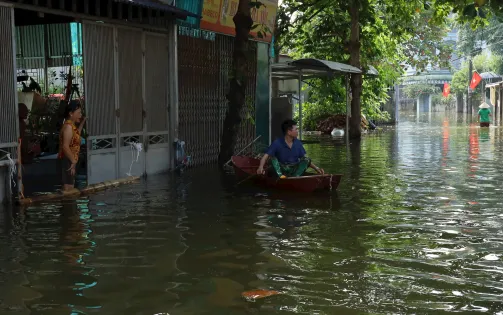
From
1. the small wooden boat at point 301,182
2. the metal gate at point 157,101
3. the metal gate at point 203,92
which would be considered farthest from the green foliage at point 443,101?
the small wooden boat at point 301,182

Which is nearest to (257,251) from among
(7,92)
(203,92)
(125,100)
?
(7,92)

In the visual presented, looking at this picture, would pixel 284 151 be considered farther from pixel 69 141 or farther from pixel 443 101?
pixel 443 101

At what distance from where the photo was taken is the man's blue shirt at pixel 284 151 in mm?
12141

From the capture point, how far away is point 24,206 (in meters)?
10.4

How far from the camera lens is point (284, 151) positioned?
1217 centimetres

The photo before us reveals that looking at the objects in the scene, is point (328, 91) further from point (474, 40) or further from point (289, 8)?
point (474, 40)

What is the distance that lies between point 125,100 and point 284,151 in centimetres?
375

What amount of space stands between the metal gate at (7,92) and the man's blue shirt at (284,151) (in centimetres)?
441

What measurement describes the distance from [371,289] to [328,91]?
2868 cm

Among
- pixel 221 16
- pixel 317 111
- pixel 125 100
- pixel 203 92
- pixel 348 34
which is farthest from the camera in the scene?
pixel 317 111

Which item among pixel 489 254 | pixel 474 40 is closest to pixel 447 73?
pixel 474 40

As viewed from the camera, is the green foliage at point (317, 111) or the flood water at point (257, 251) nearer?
the flood water at point (257, 251)

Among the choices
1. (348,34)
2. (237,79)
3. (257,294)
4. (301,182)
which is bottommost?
(257,294)

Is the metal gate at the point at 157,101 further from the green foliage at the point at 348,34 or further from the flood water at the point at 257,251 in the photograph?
the green foliage at the point at 348,34
